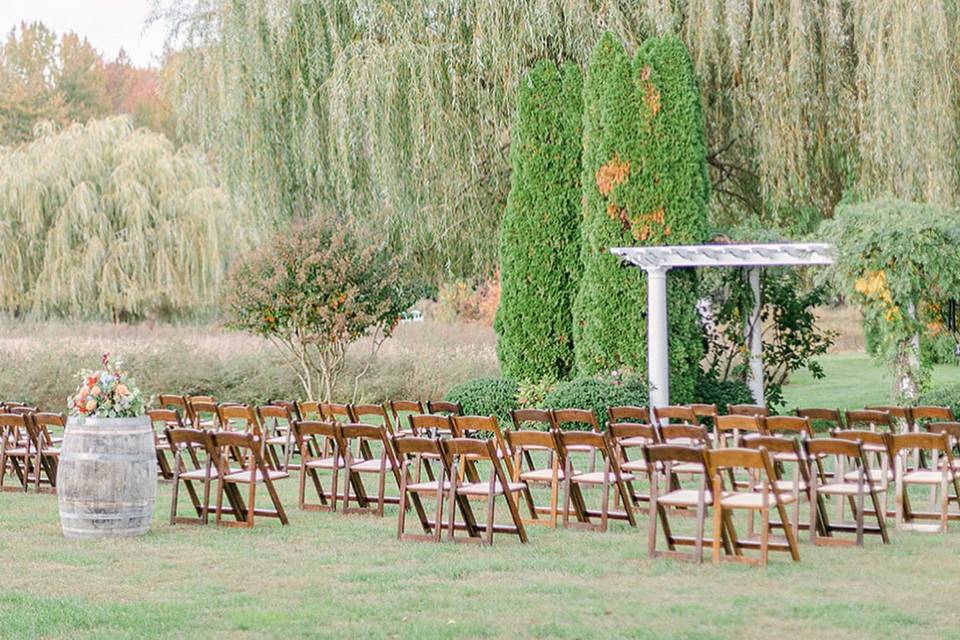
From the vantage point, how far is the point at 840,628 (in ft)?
23.8

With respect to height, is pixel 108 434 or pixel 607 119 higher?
pixel 607 119

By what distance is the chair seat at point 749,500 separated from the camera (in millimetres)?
9133

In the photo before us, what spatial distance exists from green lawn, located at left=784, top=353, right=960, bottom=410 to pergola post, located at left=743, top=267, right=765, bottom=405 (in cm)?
488

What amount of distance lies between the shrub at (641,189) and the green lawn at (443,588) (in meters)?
8.03

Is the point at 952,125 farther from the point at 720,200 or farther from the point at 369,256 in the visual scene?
the point at 369,256

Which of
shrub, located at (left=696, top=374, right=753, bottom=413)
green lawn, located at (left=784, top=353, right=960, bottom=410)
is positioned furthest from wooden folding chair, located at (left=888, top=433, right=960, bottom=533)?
green lawn, located at (left=784, top=353, right=960, bottom=410)

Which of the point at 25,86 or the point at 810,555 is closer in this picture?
the point at 810,555

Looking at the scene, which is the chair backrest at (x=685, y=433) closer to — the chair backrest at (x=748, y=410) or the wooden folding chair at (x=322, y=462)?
the chair backrest at (x=748, y=410)

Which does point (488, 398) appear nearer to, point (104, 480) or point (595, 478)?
point (595, 478)

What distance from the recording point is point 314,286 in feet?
65.1

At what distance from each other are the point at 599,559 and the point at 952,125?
9.86 meters

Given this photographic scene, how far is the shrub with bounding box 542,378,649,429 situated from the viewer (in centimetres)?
1766

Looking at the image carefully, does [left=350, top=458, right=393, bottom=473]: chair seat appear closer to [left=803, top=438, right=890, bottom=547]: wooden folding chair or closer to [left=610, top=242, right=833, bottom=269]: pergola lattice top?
[left=803, top=438, right=890, bottom=547]: wooden folding chair

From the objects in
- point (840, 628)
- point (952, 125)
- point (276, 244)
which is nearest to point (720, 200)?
point (952, 125)
